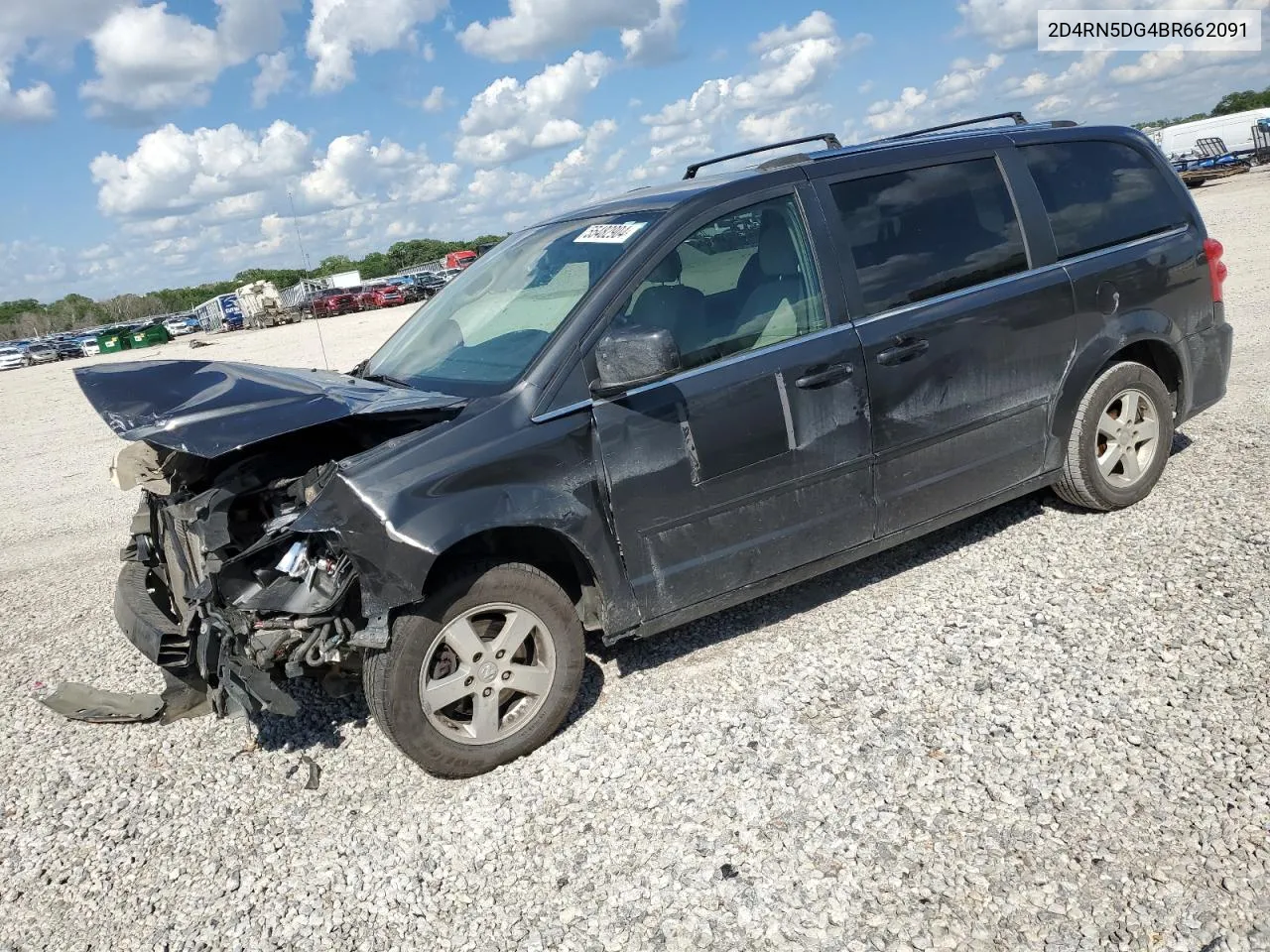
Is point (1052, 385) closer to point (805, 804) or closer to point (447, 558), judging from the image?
point (805, 804)

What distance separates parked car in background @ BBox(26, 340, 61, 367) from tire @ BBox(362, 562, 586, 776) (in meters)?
51.0

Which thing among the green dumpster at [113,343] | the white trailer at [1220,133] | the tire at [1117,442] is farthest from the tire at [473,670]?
the green dumpster at [113,343]

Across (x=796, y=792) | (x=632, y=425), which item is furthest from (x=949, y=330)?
(x=796, y=792)

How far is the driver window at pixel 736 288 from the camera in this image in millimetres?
3795

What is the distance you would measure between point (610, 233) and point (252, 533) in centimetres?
193

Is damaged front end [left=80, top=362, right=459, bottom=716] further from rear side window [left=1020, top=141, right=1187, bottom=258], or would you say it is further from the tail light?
the tail light

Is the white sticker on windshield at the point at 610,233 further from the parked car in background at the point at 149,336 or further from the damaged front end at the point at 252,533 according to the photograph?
the parked car in background at the point at 149,336

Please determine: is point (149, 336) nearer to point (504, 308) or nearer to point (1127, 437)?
point (504, 308)

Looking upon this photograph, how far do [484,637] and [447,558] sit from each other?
351mm

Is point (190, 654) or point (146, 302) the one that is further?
point (146, 302)

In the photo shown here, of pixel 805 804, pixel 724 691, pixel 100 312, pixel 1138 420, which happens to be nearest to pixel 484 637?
pixel 724 691

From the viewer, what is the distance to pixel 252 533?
3.78 m

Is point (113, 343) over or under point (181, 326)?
under

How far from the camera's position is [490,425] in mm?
3477
